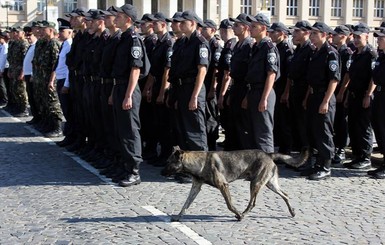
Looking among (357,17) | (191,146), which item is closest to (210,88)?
(191,146)

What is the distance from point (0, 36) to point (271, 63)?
41.3ft

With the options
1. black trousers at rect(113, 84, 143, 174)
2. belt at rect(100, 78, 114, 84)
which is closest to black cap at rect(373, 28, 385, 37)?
black trousers at rect(113, 84, 143, 174)

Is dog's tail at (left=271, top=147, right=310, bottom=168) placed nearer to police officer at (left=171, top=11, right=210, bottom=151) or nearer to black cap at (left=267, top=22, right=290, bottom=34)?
police officer at (left=171, top=11, right=210, bottom=151)

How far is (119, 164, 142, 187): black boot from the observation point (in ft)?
26.3

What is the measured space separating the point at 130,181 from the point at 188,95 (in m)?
1.38

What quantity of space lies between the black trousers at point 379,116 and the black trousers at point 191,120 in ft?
8.15

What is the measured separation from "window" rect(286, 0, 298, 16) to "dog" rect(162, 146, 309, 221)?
7649 centimetres

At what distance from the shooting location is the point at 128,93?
8.01 metres

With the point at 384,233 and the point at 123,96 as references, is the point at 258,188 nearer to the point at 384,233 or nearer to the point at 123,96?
the point at 384,233

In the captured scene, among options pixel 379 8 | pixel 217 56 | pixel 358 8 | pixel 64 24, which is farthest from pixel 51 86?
pixel 379 8

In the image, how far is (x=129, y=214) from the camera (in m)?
6.71

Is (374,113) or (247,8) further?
Result: (247,8)

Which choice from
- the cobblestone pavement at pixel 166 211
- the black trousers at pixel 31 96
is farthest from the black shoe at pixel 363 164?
the black trousers at pixel 31 96

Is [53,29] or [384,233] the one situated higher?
[53,29]
